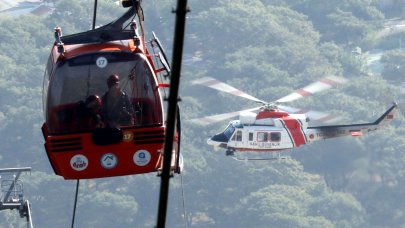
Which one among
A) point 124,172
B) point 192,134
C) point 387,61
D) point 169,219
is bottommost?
point 124,172

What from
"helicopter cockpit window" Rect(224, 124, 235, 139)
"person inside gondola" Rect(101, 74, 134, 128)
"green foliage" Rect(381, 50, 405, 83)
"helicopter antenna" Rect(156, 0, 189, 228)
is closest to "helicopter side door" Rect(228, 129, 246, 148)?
"helicopter cockpit window" Rect(224, 124, 235, 139)

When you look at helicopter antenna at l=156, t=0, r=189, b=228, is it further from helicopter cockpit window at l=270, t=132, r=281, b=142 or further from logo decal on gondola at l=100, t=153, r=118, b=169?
helicopter cockpit window at l=270, t=132, r=281, b=142

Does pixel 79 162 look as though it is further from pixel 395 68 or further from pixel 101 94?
pixel 395 68

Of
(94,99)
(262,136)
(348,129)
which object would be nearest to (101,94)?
(94,99)

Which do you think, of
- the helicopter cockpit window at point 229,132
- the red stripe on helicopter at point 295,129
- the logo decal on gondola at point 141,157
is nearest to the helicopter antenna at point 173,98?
the logo decal on gondola at point 141,157

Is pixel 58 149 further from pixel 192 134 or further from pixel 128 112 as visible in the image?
pixel 192 134

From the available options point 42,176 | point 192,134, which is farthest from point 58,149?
point 192,134

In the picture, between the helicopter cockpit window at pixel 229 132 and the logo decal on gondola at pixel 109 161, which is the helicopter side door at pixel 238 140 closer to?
the helicopter cockpit window at pixel 229 132
